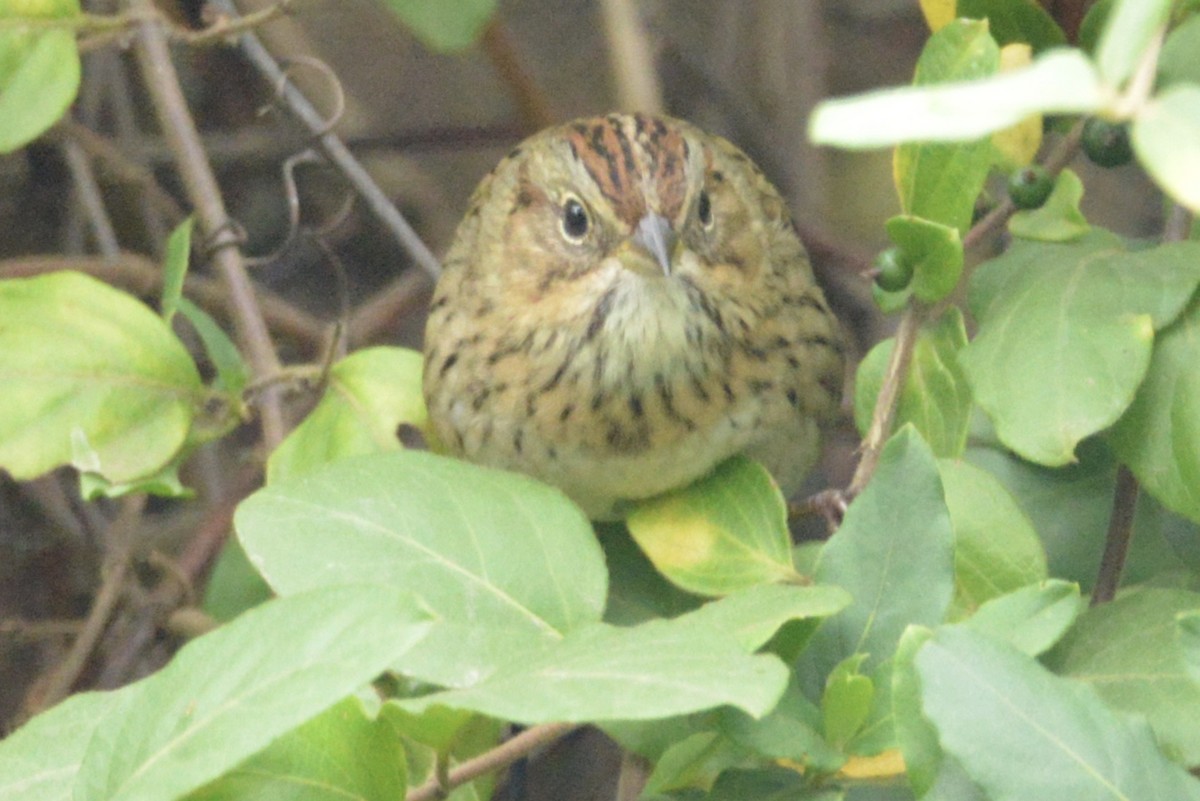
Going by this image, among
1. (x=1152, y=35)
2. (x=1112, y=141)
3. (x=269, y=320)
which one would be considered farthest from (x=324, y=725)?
(x=269, y=320)

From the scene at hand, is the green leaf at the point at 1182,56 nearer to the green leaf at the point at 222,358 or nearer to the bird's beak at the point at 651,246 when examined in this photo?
the bird's beak at the point at 651,246

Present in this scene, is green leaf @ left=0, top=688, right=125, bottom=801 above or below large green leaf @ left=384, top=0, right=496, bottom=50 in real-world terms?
below

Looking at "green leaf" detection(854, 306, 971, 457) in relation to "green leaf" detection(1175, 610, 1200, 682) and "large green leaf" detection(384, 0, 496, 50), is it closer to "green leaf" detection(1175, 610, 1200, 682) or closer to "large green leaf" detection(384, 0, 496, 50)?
"green leaf" detection(1175, 610, 1200, 682)

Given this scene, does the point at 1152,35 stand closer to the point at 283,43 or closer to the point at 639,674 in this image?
the point at 639,674

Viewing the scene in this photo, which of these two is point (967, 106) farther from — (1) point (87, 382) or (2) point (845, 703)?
(1) point (87, 382)

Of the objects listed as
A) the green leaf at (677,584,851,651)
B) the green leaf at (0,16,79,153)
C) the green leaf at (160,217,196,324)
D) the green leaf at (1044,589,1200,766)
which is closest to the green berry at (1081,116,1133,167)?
the green leaf at (1044,589,1200,766)

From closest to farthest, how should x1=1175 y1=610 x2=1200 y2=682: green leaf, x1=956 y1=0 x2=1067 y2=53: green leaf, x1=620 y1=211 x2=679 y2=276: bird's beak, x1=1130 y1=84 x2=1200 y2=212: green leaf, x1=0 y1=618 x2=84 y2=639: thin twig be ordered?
x1=1130 y1=84 x2=1200 y2=212: green leaf
x1=1175 y1=610 x2=1200 y2=682: green leaf
x1=956 y1=0 x2=1067 y2=53: green leaf
x1=620 y1=211 x2=679 y2=276: bird's beak
x1=0 y1=618 x2=84 y2=639: thin twig
